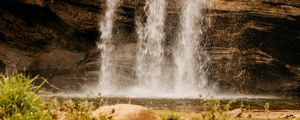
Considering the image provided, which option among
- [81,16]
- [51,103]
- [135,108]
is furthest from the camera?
[81,16]

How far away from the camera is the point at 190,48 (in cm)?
4216

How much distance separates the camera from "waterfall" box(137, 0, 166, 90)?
40.7 metres

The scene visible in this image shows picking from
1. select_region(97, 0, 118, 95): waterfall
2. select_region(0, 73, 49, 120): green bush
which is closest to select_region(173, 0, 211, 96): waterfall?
select_region(97, 0, 118, 95): waterfall

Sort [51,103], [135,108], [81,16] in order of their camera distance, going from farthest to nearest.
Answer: [81,16] < [135,108] < [51,103]

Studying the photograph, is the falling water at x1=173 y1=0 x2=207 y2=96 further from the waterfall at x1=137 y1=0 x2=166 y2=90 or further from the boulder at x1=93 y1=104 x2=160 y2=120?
the boulder at x1=93 y1=104 x2=160 y2=120

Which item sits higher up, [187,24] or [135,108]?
[187,24]

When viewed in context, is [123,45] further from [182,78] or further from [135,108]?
[135,108]

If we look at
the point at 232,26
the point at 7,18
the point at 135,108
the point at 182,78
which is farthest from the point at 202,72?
the point at 135,108

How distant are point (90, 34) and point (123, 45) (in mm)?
2796

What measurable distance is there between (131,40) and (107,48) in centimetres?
203

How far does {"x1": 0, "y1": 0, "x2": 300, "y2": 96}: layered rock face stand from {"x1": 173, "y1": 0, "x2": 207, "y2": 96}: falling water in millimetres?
790

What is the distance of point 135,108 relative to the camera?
1223cm

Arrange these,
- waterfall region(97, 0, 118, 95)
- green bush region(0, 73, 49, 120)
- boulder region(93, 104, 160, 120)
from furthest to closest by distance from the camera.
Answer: waterfall region(97, 0, 118, 95)
boulder region(93, 104, 160, 120)
green bush region(0, 73, 49, 120)

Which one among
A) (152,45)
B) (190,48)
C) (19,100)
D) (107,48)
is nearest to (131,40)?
(152,45)
